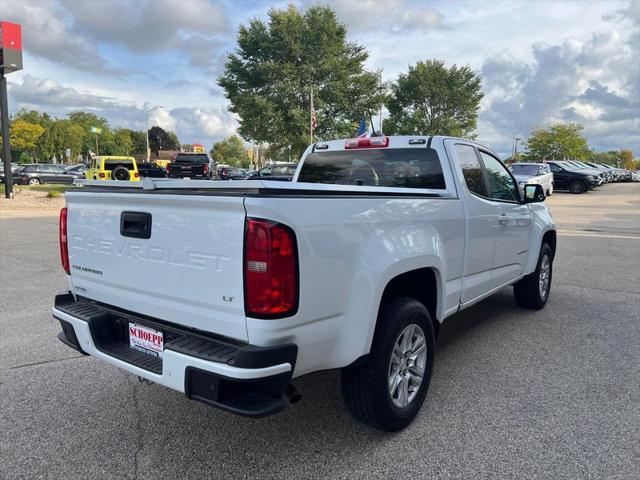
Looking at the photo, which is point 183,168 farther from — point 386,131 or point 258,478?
point 258,478

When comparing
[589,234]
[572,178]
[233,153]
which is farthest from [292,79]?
[233,153]

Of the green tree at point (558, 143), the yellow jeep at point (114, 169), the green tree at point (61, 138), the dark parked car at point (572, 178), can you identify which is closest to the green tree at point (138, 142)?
the green tree at point (61, 138)

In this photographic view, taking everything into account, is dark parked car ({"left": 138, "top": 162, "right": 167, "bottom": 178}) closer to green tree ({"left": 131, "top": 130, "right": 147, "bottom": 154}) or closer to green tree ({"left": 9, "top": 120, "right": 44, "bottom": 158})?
green tree ({"left": 9, "top": 120, "right": 44, "bottom": 158})

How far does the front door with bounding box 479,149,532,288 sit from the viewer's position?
15.1ft

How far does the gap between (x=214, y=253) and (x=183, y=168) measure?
92.3 feet

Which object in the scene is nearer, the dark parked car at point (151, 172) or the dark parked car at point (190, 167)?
the dark parked car at point (190, 167)

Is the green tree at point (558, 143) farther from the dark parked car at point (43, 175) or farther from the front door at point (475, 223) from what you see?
the front door at point (475, 223)

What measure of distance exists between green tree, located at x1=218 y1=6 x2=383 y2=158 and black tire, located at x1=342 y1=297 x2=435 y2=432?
2845 cm

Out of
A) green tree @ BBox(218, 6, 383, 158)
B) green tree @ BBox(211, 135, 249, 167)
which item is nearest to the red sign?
green tree @ BBox(218, 6, 383, 158)

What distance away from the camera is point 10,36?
66.3 feet

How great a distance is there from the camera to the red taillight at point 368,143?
430 cm

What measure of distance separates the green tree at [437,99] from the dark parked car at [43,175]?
87.0 feet

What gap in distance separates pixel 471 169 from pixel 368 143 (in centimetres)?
90

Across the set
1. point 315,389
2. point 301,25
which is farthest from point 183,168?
point 315,389
